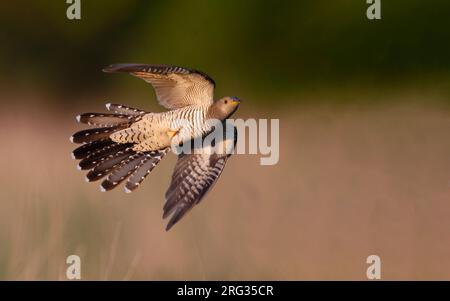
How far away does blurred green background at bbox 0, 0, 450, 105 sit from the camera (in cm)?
518

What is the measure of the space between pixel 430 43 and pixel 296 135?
1.60m

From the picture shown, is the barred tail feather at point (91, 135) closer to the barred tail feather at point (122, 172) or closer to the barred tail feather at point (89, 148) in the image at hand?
the barred tail feather at point (89, 148)

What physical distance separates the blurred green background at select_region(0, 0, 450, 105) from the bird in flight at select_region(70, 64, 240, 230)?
5.81 feet

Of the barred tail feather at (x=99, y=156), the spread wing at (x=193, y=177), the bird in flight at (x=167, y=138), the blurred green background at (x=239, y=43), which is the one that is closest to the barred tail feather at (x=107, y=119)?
the bird in flight at (x=167, y=138)

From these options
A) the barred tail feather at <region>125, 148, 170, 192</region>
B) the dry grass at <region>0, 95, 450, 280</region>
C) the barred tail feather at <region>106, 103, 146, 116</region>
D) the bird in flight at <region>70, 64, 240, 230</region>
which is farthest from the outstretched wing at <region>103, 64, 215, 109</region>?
the dry grass at <region>0, 95, 450, 280</region>

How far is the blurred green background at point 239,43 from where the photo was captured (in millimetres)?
5180

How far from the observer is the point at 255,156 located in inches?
159

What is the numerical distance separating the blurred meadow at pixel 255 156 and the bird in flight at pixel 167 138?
8.5 inches

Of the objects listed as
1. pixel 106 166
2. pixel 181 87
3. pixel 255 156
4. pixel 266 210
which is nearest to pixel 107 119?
pixel 106 166

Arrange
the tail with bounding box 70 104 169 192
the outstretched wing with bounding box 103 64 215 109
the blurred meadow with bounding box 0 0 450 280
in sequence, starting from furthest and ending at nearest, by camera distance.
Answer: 1. the tail with bounding box 70 104 169 192
2. the blurred meadow with bounding box 0 0 450 280
3. the outstretched wing with bounding box 103 64 215 109

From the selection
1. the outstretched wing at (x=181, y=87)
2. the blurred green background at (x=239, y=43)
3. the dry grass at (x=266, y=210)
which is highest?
the blurred green background at (x=239, y=43)

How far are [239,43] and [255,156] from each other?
1.79m

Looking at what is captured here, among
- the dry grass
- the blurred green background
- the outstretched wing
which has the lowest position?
the dry grass

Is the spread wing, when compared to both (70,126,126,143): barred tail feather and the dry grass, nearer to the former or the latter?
the dry grass
